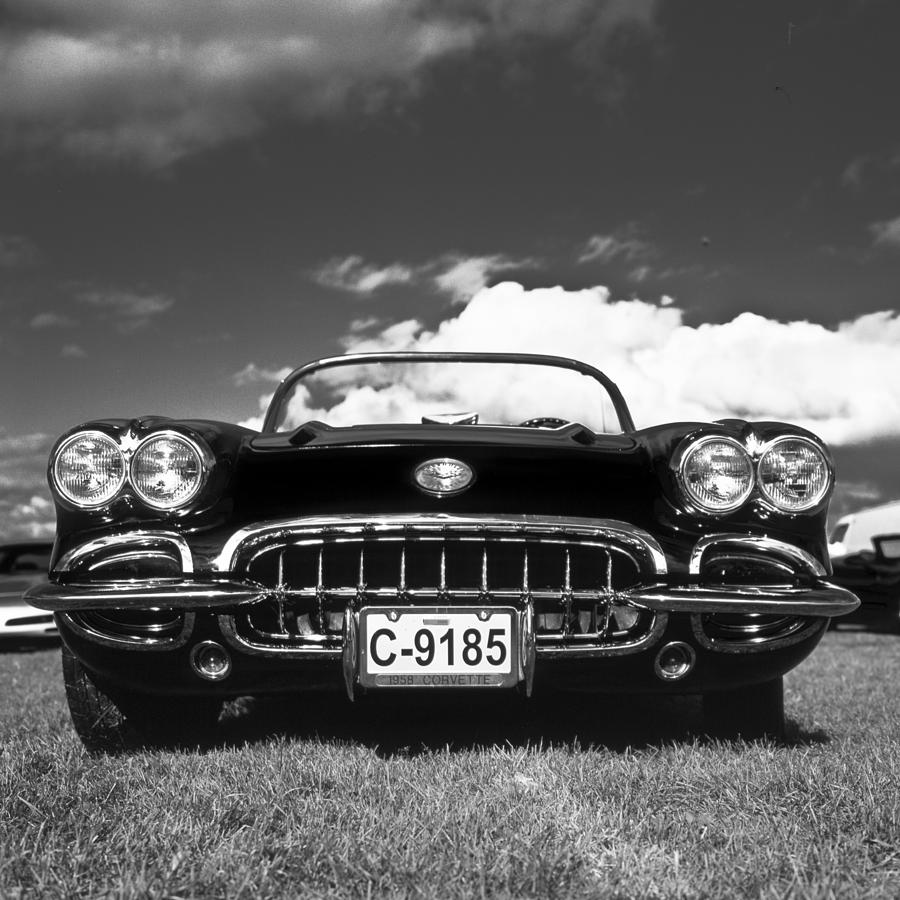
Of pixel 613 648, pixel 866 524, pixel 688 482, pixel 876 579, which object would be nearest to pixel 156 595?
pixel 613 648

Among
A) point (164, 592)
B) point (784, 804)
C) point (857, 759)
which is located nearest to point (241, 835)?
point (164, 592)

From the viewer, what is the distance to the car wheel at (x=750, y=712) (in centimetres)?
289

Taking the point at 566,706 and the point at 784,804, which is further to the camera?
the point at 566,706

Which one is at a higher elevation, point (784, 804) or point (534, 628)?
point (534, 628)

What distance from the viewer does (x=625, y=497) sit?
2656 millimetres

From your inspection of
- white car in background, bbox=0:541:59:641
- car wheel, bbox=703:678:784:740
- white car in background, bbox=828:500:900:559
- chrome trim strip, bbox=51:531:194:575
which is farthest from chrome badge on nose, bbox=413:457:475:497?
white car in background, bbox=828:500:900:559

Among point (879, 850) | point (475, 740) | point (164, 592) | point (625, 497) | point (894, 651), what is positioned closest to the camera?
point (879, 850)

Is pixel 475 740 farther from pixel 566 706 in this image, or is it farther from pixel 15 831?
pixel 15 831

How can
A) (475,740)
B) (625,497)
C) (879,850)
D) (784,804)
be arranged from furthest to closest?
(475,740) → (625,497) → (784,804) → (879,850)

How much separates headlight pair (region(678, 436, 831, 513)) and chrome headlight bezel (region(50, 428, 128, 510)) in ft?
4.88

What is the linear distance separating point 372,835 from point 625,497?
1.19 m

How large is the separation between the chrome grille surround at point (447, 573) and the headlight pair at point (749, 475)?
0.77 feet

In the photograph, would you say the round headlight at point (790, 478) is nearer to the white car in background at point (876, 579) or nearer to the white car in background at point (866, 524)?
the white car in background at point (876, 579)

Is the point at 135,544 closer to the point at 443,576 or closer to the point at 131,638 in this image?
the point at 131,638
